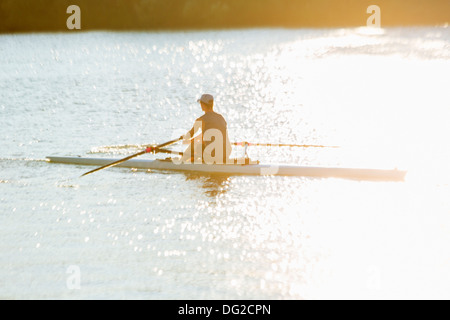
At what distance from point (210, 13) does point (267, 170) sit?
9789 cm

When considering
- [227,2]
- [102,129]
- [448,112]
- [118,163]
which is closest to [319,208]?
[118,163]

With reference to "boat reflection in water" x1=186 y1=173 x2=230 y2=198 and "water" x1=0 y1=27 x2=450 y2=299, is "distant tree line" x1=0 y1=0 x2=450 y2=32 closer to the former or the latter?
"water" x1=0 y1=27 x2=450 y2=299

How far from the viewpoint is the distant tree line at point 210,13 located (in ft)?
350

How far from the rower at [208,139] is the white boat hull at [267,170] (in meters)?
0.18

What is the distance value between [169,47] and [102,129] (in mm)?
50830

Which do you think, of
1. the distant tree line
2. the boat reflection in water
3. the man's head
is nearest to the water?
the boat reflection in water

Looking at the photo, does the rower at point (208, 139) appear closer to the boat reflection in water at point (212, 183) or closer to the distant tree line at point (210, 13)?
the boat reflection in water at point (212, 183)

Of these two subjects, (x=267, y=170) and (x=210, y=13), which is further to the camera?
(x=210, y=13)

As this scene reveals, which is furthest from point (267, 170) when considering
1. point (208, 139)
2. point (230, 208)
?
point (230, 208)

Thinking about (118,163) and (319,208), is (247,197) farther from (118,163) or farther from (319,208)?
(118,163)

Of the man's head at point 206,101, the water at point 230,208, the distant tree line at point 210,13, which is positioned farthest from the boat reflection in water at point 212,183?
the distant tree line at point 210,13

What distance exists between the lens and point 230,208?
13141 mm

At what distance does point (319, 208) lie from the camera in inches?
509

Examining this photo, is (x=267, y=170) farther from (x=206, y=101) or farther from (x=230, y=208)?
(x=230, y=208)
